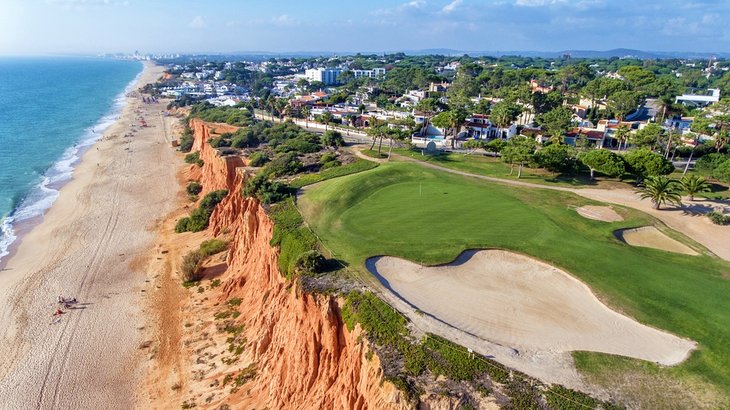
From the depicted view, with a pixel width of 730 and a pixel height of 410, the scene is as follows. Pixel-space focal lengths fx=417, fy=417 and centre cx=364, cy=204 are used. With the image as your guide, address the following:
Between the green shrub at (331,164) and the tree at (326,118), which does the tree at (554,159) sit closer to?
the green shrub at (331,164)

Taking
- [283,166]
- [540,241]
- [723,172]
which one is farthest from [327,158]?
[723,172]

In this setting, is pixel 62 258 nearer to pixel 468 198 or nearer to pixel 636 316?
pixel 468 198

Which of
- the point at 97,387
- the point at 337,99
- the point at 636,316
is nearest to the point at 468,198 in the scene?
the point at 636,316

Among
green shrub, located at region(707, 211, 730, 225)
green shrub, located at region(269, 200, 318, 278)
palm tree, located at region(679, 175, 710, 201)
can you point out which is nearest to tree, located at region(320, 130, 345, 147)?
green shrub, located at region(269, 200, 318, 278)

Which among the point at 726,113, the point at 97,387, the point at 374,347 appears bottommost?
the point at 97,387

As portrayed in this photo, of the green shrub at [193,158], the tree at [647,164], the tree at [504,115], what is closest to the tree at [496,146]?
the tree at [504,115]

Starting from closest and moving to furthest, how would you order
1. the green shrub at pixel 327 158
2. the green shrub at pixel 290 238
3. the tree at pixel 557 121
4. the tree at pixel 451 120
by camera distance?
the green shrub at pixel 290 238
the green shrub at pixel 327 158
the tree at pixel 451 120
the tree at pixel 557 121

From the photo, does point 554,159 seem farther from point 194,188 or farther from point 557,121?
point 194,188

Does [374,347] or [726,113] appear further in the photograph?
[726,113]
